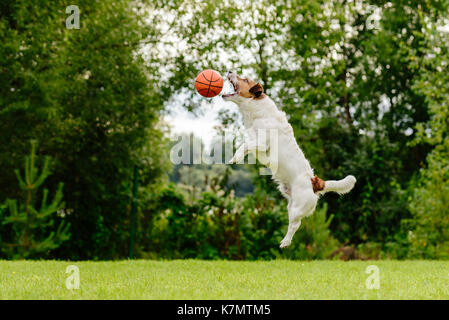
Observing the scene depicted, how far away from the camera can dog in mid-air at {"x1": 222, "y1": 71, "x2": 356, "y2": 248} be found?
633cm

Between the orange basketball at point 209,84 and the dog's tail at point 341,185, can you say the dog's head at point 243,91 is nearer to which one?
the orange basketball at point 209,84

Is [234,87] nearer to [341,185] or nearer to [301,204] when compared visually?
[301,204]

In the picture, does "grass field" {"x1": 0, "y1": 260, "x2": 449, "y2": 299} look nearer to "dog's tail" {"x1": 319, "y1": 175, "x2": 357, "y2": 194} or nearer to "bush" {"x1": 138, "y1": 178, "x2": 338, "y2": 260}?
"dog's tail" {"x1": 319, "y1": 175, "x2": 357, "y2": 194}

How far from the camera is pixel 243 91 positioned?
6547 millimetres

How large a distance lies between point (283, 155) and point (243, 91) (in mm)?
946

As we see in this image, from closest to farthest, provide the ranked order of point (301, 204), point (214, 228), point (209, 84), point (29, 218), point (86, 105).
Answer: point (301, 204) → point (209, 84) → point (29, 218) → point (86, 105) → point (214, 228)

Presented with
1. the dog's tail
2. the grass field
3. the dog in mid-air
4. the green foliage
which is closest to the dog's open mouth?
the dog in mid-air

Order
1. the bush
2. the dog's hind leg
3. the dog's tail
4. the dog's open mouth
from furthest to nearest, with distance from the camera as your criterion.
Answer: the bush
the dog's open mouth
the dog's tail
the dog's hind leg

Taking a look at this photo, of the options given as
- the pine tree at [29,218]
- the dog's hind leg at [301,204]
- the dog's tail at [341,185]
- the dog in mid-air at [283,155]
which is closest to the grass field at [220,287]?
the dog's hind leg at [301,204]

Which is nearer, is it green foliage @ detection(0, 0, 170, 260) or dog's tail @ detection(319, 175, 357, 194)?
dog's tail @ detection(319, 175, 357, 194)

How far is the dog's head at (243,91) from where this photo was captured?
6535 millimetres

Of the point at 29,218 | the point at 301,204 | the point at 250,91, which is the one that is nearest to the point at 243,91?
the point at 250,91
